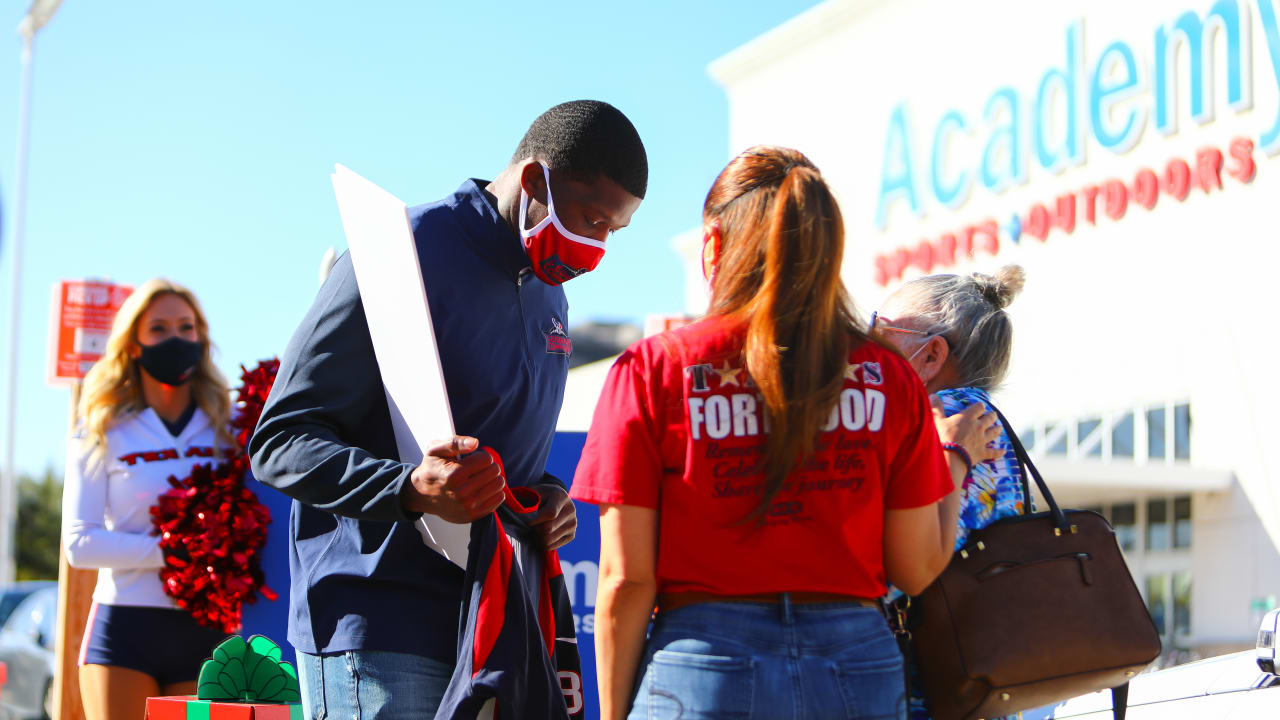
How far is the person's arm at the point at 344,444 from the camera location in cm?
239

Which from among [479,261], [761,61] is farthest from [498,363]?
[761,61]

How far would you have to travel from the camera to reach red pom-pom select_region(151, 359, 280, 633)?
175 inches

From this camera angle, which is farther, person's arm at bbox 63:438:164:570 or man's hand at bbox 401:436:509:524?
person's arm at bbox 63:438:164:570

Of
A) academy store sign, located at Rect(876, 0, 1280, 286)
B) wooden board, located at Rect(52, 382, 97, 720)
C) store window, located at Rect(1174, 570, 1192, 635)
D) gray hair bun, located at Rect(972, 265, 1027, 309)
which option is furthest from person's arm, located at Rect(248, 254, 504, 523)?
store window, located at Rect(1174, 570, 1192, 635)

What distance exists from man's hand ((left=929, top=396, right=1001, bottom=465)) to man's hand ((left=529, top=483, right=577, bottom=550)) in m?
0.79

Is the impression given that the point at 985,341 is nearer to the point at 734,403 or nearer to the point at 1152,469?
the point at 734,403

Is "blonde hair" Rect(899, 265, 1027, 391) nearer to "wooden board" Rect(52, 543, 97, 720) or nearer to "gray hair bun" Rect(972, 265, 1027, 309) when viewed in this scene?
"gray hair bun" Rect(972, 265, 1027, 309)

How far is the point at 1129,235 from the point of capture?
21.3 m

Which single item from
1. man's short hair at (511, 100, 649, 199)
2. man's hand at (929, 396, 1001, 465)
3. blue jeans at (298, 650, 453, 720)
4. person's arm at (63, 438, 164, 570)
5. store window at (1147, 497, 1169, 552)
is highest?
man's short hair at (511, 100, 649, 199)

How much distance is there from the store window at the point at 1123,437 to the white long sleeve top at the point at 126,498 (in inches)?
747

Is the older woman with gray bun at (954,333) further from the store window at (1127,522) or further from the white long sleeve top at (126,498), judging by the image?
the store window at (1127,522)

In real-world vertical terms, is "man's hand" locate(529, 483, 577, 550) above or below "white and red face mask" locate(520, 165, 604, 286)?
below

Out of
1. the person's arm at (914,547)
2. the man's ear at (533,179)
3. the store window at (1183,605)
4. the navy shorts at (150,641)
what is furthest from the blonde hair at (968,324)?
the store window at (1183,605)

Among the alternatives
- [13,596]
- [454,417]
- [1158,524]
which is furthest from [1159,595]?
[454,417]
